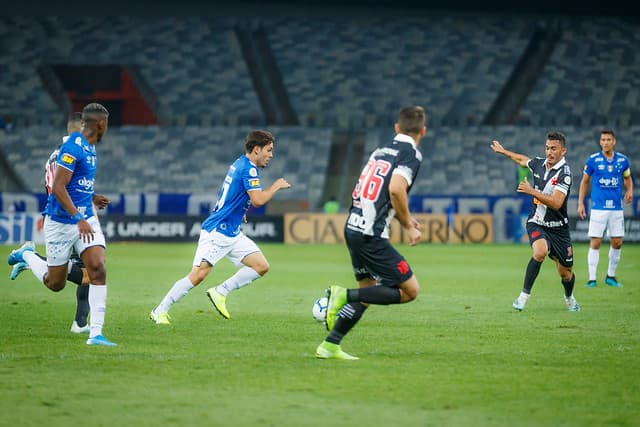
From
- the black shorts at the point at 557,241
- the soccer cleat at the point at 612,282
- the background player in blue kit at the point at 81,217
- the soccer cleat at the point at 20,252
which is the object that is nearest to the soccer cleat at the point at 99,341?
the background player in blue kit at the point at 81,217

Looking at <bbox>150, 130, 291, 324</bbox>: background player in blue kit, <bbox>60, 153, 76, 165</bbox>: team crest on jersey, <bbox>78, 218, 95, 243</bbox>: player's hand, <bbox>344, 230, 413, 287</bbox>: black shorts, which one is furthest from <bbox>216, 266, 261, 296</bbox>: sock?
<bbox>344, 230, 413, 287</bbox>: black shorts

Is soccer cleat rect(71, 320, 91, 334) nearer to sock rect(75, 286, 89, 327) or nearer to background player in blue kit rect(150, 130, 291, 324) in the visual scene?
sock rect(75, 286, 89, 327)

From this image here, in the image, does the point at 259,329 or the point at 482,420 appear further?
the point at 259,329

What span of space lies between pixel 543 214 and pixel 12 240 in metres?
24.2

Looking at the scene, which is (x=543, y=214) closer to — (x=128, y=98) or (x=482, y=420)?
(x=482, y=420)

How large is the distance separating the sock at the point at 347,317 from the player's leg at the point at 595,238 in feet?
32.9

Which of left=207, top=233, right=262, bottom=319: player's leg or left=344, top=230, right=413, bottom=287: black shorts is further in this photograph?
left=207, top=233, right=262, bottom=319: player's leg

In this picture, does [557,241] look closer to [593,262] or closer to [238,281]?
[238,281]

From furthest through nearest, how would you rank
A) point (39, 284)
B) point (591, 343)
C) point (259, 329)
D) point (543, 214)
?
point (39, 284)
point (543, 214)
point (259, 329)
point (591, 343)

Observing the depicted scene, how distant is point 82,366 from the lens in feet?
29.4

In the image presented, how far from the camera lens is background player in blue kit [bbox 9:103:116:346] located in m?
9.87

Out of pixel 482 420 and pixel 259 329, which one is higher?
pixel 482 420

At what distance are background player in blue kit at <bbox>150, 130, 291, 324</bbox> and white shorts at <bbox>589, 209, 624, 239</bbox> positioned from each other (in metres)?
8.47

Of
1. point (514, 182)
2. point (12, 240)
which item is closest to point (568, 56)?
point (514, 182)
